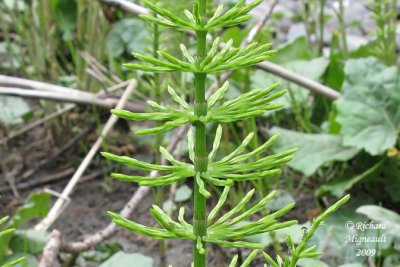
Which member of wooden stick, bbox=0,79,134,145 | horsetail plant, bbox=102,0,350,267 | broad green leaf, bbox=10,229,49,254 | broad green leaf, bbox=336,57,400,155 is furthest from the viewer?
wooden stick, bbox=0,79,134,145

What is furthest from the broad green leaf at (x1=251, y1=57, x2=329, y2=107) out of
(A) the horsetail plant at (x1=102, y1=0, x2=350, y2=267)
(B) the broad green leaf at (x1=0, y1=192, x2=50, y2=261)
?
(A) the horsetail plant at (x1=102, y1=0, x2=350, y2=267)

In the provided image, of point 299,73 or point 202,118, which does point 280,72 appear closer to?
point 299,73

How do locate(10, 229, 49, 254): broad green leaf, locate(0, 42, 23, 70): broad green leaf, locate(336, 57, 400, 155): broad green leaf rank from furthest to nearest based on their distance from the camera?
locate(0, 42, 23, 70): broad green leaf, locate(336, 57, 400, 155): broad green leaf, locate(10, 229, 49, 254): broad green leaf

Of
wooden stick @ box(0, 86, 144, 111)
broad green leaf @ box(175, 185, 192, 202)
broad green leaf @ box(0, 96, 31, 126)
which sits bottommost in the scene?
broad green leaf @ box(175, 185, 192, 202)

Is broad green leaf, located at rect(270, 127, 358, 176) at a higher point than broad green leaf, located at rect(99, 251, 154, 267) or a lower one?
higher

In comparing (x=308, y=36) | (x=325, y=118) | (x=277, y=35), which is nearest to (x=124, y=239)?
(x=325, y=118)

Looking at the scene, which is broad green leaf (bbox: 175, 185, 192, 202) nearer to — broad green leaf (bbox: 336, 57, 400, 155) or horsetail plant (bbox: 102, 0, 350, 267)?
broad green leaf (bbox: 336, 57, 400, 155)

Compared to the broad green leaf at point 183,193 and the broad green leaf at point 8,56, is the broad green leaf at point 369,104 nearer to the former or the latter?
the broad green leaf at point 183,193
